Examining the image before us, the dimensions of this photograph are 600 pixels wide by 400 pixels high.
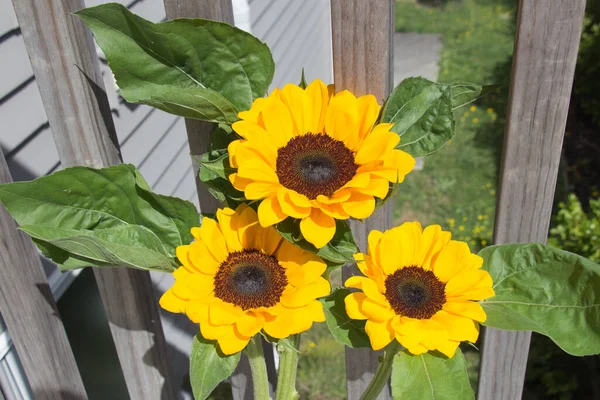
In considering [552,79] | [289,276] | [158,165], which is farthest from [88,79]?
[158,165]

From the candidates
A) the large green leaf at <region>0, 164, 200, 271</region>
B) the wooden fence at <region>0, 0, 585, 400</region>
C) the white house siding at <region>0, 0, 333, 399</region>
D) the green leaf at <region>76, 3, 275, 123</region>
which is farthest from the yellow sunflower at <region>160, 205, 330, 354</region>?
the white house siding at <region>0, 0, 333, 399</region>

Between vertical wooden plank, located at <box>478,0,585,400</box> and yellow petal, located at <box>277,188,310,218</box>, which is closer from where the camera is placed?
yellow petal, located at <box>277,188,310,218</box>

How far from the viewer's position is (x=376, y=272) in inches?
42.6

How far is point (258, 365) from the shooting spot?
4.24ft

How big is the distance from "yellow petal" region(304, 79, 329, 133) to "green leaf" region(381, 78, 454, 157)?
0.38 ft

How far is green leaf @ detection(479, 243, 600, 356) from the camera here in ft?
3.68

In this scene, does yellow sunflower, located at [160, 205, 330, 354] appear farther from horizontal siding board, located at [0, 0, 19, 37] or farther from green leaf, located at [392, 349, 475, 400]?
horizontal siding board, located at [0, 0, 19, 37]

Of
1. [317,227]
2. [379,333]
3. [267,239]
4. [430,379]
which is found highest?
[317,227]

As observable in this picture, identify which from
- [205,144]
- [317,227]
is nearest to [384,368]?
[317,227]

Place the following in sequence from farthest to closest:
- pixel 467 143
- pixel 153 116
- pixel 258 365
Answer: pixel 467 143 < pixel 153 116 < pixel 258 365

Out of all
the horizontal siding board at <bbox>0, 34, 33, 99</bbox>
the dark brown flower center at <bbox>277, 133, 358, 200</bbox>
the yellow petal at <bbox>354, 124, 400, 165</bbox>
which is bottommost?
the horizontal siding board at <bbox>0, 34, 33, 99</bbox>

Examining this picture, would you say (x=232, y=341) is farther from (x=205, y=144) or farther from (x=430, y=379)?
(x=205, y=144)

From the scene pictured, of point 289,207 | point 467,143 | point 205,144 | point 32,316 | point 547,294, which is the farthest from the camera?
point 467,143

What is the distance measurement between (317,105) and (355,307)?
13.9 inches
